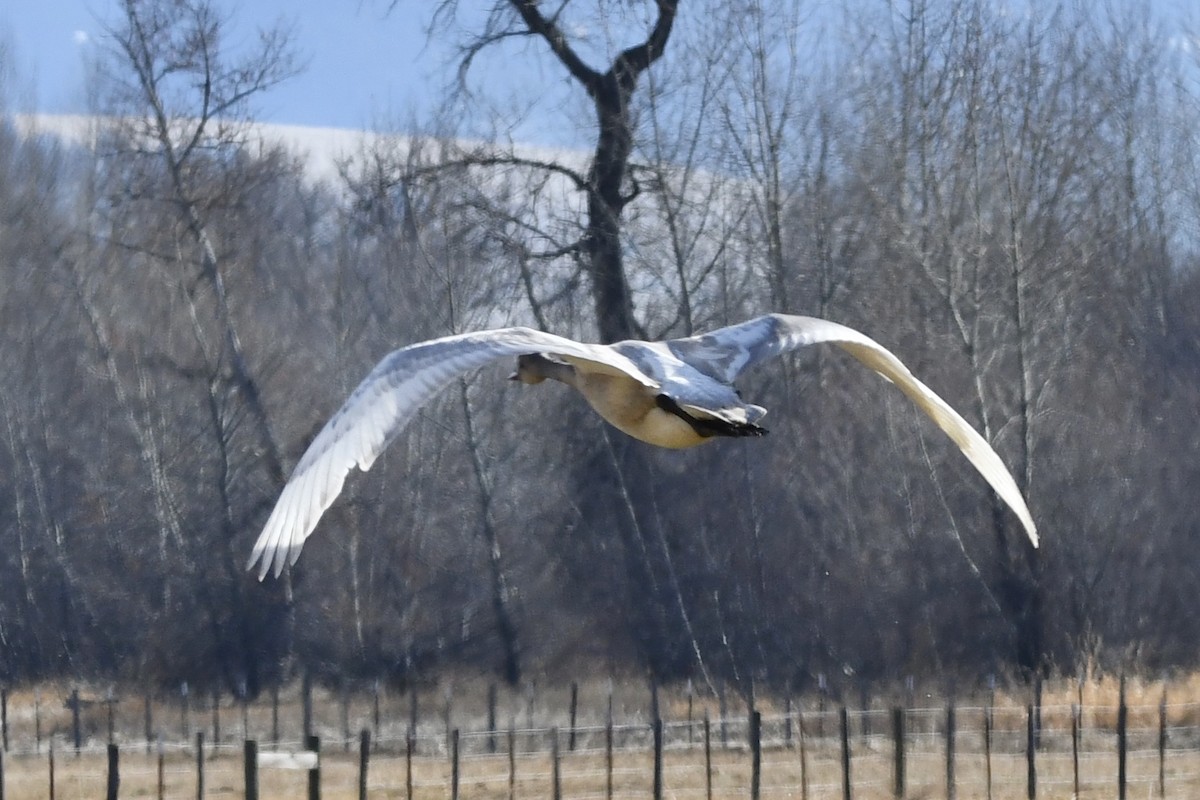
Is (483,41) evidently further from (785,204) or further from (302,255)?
(302,255)

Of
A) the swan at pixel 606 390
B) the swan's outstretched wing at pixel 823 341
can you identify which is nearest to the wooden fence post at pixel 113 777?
the swan at pixel 606 390

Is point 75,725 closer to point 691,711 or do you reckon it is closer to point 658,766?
point 691,711

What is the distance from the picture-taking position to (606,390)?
24.0ft

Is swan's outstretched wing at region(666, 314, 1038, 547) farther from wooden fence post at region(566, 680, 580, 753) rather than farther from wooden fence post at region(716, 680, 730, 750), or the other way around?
wooden fence post at region(566, 680, 580, 753)

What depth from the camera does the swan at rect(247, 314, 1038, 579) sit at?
18.3 feet

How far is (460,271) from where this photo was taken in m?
23.5

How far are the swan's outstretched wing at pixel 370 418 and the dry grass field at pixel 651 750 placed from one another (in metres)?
8.54

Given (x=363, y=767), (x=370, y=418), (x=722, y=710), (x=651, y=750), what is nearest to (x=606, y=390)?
(x=370, y=418)

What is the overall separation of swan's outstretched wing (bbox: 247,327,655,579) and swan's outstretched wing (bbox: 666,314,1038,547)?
1.08m

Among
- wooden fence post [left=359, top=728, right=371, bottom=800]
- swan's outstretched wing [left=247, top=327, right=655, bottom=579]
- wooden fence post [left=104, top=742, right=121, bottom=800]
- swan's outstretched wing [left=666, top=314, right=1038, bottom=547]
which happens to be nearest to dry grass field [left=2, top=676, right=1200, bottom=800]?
wooden fence post [left=359, top=728, right=371, bottom=800]

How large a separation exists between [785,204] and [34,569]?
14024mm

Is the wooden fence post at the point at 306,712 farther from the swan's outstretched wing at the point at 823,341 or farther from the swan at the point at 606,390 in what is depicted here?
the swan at the point at 606,390

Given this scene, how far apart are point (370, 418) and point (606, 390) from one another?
1662 millimetres

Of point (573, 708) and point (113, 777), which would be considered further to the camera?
point (573, 708)
